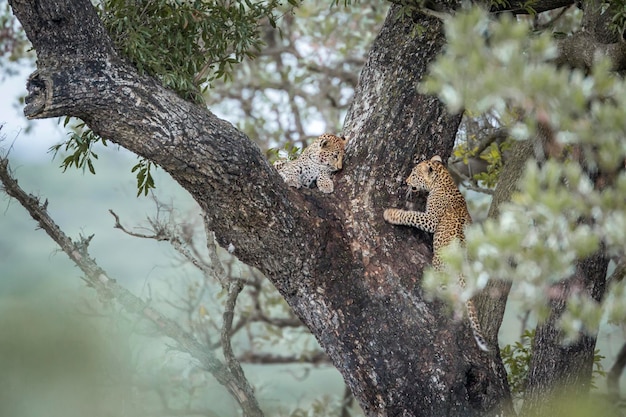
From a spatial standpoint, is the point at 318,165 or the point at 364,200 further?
the point at 318,165

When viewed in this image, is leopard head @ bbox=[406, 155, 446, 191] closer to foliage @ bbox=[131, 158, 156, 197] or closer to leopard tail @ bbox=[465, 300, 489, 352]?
leopard tail @ bbox=[465, 300, 489, 352]

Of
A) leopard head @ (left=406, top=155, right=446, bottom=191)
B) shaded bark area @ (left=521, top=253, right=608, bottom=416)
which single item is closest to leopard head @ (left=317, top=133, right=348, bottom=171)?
leopard head @ (left=406, top=155, right=446, bottom=191)

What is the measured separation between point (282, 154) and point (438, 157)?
139 cm

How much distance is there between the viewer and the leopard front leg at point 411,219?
4.75 m

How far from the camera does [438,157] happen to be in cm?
506

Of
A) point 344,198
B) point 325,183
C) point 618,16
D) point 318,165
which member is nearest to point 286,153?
point 318,165

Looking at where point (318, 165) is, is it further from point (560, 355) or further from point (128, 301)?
point (560, 355)

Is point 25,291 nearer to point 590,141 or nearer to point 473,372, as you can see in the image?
point 473,372

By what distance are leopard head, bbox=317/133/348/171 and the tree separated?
0.07 metres

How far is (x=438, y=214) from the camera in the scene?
199 inches

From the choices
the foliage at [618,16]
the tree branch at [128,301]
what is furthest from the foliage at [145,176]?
the foliage at [618,16]

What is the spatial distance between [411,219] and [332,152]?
615 millimetres

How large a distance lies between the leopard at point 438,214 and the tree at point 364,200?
0.19 feet

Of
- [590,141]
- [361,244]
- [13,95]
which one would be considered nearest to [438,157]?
[361,244]
